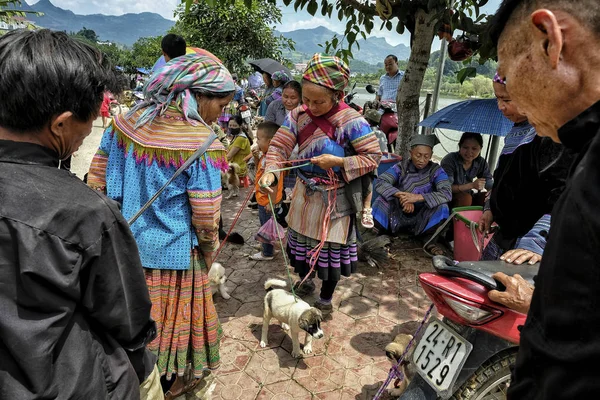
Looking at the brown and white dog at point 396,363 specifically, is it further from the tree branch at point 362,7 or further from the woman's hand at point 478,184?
the tree branch at point 362,7

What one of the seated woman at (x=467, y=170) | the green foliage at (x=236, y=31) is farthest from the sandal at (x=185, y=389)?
the green foliage at (x=236, y=31)

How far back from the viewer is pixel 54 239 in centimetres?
97

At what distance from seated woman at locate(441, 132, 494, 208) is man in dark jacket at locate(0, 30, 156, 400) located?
187 inches

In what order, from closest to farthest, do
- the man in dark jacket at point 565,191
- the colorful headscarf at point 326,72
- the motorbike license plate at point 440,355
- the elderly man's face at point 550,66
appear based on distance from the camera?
the man in dark jacket at point 565,191 < the elderly man's face at point 550,66 < the motorbike license plate at point 440,355 < the colorful headscarf at point 326,72

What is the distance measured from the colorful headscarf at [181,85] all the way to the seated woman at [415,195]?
3.19 meters

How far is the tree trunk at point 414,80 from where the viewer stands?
447 centimetres

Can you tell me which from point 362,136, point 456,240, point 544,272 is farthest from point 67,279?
point 456,240

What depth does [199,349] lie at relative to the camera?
7.73 ft

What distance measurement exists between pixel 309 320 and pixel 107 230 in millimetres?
1984

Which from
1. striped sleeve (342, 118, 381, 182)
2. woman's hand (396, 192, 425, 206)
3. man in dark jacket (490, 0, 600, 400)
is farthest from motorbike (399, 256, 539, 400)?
woman's hand (396, 192, 425, 206)

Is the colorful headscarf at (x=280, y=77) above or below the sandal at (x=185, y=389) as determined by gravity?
above

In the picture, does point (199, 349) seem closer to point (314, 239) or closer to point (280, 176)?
point (314, 239)

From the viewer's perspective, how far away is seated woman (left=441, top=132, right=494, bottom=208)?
5.10m

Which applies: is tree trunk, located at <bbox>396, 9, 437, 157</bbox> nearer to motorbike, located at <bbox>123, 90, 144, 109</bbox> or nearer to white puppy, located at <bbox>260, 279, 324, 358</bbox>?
white puppy, located at <bbox>260, 279, 324, 358</bbox>
